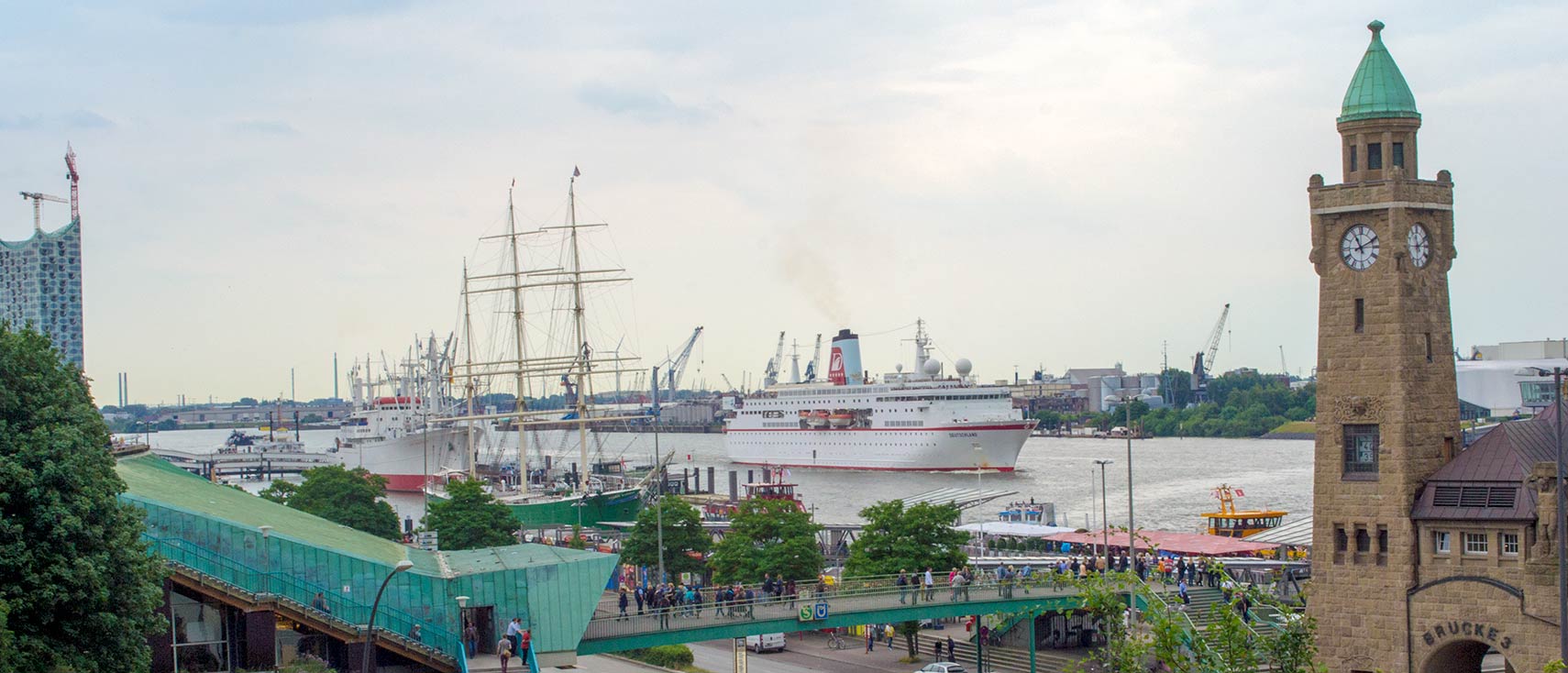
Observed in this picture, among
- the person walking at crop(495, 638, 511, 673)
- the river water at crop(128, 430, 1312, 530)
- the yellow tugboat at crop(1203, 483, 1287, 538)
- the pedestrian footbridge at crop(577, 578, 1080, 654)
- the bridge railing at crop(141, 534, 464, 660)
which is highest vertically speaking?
the bridge railing at crop(141, 534, 464, 660)

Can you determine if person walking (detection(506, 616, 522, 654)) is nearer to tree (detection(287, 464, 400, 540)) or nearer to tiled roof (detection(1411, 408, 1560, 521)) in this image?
tiled roof (detection(1411, 408, 1560, 521))

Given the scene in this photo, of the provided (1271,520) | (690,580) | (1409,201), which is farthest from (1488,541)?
(1271,520)

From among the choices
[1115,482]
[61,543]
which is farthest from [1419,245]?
[1115,482]

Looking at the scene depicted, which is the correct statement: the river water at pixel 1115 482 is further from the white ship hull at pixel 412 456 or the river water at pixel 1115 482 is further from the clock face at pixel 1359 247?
the clock face at pixel 1359 247

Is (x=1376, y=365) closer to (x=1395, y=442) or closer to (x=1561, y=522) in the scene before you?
(x=1395, y=442)

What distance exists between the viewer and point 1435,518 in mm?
32438

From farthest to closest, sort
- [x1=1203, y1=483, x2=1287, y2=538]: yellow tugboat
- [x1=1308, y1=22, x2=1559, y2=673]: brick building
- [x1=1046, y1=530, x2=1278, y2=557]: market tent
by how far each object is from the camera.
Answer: [x1=1203, y1=483, x2=1287, y2=538]: yellow tugboat → [x1=1046, y1=530, x2=1278, y2=557]: market tent → [x1=1308, y1=22, x2=1559, y2=673]: brick building

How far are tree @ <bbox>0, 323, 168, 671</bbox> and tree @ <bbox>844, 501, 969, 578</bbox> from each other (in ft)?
82.1

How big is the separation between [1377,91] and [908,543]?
19.8m

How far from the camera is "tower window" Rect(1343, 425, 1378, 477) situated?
33656 millimetres

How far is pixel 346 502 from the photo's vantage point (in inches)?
2884

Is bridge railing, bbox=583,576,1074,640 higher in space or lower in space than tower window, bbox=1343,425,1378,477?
lower

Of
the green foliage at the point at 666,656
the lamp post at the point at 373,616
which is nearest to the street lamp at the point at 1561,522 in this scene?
the lamp post at the point at 373,616

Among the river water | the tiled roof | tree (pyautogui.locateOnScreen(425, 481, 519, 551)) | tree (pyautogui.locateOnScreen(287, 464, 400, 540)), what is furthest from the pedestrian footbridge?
the river water
